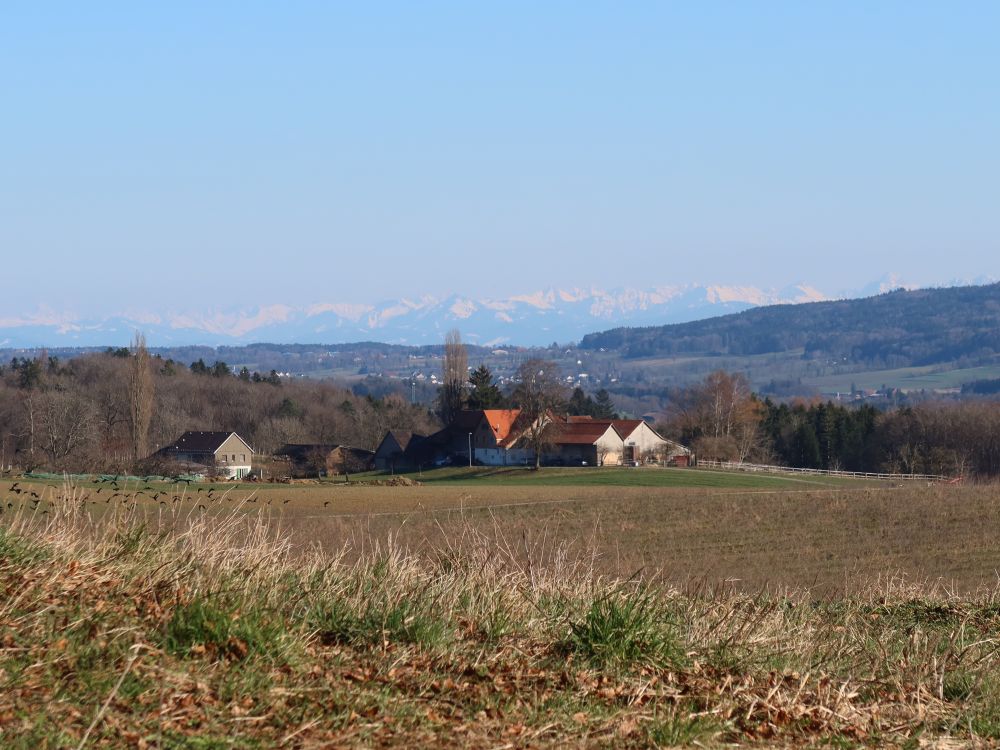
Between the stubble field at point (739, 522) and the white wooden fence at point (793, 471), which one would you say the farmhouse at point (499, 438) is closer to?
the white wooden fence at point (793, 471)

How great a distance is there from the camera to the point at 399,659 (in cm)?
536

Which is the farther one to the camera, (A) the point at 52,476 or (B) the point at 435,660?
(A) the point at 52,476

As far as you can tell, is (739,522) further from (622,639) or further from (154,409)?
(154,409)

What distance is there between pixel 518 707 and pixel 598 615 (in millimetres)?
1086

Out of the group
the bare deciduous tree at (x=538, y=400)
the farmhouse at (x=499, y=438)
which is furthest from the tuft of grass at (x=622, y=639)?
the farmhouse at (x=499, y=438)

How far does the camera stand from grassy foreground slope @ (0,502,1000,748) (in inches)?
180

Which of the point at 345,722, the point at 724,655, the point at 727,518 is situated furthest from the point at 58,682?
the point at 727,518

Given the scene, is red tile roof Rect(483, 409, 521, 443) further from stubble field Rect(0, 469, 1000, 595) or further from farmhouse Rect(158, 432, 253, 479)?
stubble field Rect(0, 469, 1000, 595)

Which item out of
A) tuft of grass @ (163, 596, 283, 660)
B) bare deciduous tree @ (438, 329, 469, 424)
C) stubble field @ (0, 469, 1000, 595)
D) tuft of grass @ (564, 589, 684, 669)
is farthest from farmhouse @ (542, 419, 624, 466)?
tuft of grass @ (163, 596, 283, 660)

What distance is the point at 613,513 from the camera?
4281 cm

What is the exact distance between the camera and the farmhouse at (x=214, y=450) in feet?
275

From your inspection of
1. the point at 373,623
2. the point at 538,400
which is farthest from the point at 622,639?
Result: the point at 538,400

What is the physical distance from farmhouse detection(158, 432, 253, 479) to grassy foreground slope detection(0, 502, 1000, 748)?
7675 centimetres

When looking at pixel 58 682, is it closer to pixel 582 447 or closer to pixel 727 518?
pixel 727 518
